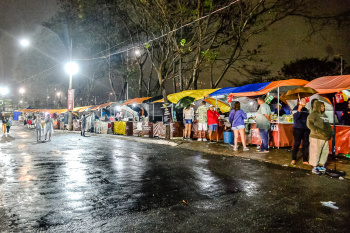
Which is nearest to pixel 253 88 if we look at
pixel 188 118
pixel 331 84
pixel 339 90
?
pixel 331 84

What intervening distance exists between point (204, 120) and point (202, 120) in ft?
0.36

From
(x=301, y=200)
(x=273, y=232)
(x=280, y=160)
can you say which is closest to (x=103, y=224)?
(x=273, y=232)

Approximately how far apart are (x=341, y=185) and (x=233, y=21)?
1724cm

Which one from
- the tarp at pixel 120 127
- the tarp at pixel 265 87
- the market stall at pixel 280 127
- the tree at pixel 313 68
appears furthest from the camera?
the tree at pixel 313 68

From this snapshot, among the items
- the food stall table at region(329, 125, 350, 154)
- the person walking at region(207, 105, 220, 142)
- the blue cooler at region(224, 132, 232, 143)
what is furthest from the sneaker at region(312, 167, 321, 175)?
the person walking at region(207, 105, 220, 142)

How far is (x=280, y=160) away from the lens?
7.95 meters

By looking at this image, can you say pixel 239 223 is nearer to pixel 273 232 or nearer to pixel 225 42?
pixel 273 232

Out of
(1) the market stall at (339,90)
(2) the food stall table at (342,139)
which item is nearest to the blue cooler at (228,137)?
(1) the market stall at (339,90)

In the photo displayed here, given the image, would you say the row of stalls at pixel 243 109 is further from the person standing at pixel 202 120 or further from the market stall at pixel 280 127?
the person standing at pixel 202 120

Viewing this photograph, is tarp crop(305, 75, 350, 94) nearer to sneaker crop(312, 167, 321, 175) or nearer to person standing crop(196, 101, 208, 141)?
sneaker crop(312, 167, 321, 175)

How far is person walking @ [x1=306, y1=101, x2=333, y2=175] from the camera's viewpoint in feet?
19.4

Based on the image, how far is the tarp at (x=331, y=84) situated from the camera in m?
8.34

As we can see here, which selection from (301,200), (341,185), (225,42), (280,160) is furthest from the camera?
(225,42)

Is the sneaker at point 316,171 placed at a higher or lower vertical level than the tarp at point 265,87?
lower
